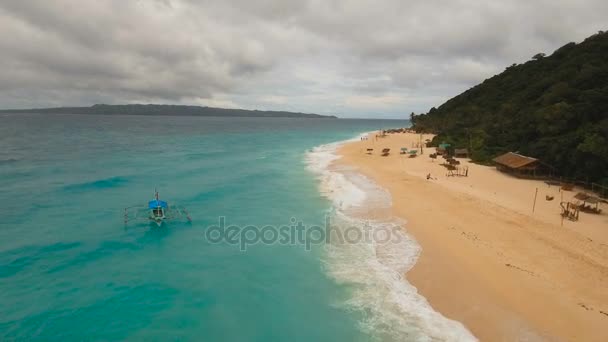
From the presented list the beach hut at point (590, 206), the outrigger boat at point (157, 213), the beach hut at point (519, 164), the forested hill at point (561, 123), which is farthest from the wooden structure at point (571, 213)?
the outrigger boat at point (157, 213)

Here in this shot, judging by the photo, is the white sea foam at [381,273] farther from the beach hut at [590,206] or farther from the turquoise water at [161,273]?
the beach hut at [590,206]

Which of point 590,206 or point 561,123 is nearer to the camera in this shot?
point 590,206

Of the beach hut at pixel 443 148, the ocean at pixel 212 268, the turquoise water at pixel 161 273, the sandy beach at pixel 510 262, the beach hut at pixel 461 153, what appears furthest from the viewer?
the beach hut at pixel 443 148

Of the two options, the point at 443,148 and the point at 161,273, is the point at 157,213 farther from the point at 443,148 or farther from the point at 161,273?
the point at 443,148

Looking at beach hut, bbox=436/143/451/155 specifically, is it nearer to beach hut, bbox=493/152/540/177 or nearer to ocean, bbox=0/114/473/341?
beach hut, bbox=493/152/540/177

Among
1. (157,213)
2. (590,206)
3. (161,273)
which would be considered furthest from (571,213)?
(157,213)
